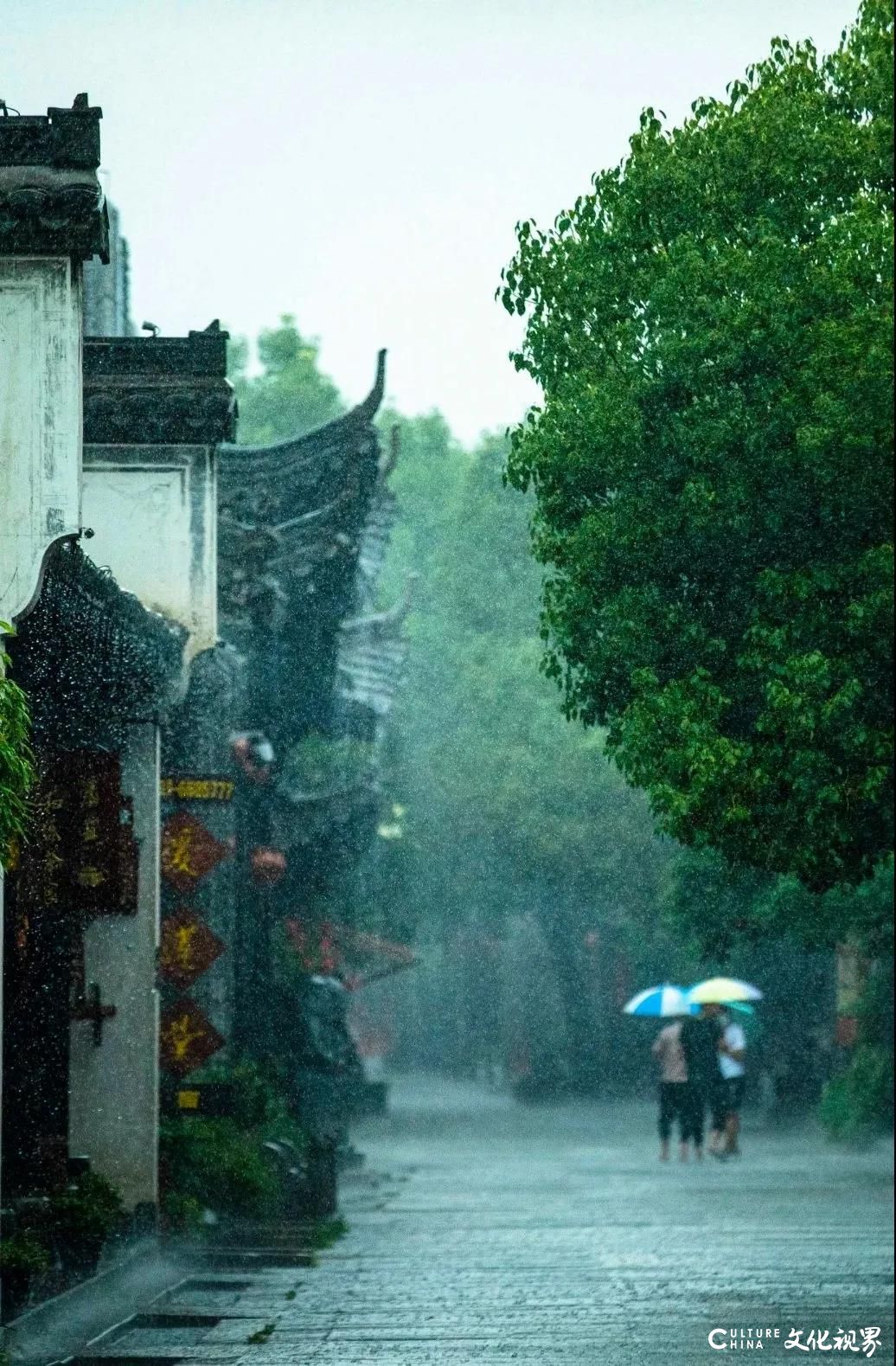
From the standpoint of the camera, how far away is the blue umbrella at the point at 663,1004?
96.8 feet

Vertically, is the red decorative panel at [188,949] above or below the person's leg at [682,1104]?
above

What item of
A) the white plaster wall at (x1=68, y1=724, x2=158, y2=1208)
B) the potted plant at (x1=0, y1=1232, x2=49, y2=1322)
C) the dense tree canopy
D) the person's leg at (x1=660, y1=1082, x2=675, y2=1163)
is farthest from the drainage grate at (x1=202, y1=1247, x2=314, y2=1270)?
the dense tree canopy

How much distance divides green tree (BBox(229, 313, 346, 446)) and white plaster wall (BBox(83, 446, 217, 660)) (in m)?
36.6

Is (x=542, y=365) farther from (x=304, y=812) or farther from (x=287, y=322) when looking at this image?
(x=287, y=322)

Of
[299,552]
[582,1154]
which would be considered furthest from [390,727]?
[299,552]

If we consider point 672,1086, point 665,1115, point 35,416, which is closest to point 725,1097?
point 672,1086

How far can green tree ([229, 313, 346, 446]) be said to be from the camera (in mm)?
55469

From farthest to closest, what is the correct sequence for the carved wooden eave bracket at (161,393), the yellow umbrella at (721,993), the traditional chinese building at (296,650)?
the yellow umbrella at (721,993) → the traditional chinese building at (296,650) → the carved wooden eave bracket at (161,393)

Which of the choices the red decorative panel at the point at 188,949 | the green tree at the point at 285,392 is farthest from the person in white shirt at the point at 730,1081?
Answer: the green tree at the point at 285,392

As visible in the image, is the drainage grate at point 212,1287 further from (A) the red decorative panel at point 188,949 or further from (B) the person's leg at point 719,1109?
(B) the person's leg at point 719,1109

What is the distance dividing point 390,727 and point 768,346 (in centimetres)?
3208

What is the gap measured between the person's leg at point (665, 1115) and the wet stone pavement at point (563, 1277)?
57 cm

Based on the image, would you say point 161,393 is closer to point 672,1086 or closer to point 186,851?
point 186,851

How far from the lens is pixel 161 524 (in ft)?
56.7
